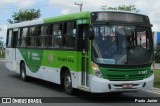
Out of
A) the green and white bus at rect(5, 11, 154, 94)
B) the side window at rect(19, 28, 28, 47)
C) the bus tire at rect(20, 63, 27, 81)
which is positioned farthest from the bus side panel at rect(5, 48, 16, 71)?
the green and white bus at rect(5, 11, 154, 94)

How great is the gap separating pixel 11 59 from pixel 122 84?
11.1 meters

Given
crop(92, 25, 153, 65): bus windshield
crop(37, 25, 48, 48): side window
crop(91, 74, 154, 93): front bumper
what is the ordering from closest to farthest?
crop(91, 74, 154, 93): front bumper → crop(92, 25, 153, 65): bus windshield → crop(37, 25, 48, 48): side window

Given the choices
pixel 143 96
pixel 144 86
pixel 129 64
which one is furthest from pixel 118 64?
pixel 143 96

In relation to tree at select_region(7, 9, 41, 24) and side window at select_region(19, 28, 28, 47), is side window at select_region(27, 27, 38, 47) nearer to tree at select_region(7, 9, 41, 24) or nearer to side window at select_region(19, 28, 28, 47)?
side window at select_region(19, 28, 28, 47)

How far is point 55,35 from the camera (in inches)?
657

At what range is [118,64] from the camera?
43.8ft

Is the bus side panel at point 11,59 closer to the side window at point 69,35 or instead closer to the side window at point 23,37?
the side window at point 23,37

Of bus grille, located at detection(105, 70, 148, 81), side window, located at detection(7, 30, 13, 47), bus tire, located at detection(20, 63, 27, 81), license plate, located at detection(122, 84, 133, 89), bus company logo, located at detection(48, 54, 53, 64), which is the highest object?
side window, located at detection(7, 30, 13, 47)

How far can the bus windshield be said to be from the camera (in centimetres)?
1341

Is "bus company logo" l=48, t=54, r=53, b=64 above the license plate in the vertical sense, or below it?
above

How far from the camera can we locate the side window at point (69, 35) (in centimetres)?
1502

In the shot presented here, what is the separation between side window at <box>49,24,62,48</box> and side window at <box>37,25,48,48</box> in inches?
24.1

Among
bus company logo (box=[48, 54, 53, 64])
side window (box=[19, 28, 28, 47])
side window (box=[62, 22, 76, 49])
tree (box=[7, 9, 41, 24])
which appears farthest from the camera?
tree (box=[7, 9, 41, 24])

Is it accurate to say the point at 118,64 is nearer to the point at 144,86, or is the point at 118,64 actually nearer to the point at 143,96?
the point at 144,86
